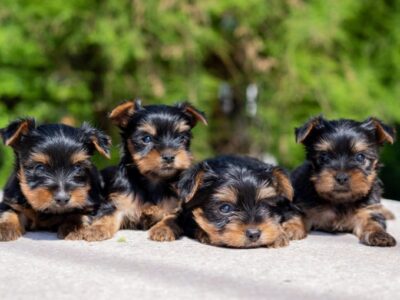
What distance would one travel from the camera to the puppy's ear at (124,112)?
21.5 feet

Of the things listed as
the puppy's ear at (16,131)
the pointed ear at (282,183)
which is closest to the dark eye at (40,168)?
the puppy's ear at (16,131)

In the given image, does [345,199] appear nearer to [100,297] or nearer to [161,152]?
[161,152]

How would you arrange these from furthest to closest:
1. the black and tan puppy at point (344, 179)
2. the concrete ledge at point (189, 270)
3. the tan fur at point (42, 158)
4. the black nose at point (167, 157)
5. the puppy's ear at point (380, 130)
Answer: the puppy's ear at point (380, 130) → the black nose at point (167, 157) → the black and tan puppy at point (344, 179) → the tan fur at point (42, 158) → the concrete ledge at point (189, 270)

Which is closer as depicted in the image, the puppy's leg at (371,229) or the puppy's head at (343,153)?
the puppy's leg at (371,229)

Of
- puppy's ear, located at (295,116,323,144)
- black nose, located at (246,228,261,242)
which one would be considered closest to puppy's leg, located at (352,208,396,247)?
puppy's ear, located at (295,116,323,144)

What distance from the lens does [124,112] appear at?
663 cm

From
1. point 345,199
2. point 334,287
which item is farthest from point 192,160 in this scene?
point 334,287

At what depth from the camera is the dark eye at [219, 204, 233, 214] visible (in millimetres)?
5762

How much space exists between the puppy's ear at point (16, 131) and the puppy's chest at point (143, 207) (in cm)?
97

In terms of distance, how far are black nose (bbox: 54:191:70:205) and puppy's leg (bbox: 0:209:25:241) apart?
0.56 m

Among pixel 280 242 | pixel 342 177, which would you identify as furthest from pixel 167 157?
pixel 342 177

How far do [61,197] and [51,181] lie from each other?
0.18 m

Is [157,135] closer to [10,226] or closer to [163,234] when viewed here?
[163,234]

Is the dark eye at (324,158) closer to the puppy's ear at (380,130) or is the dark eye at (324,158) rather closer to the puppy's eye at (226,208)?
the puppy's ear at (380,130)
